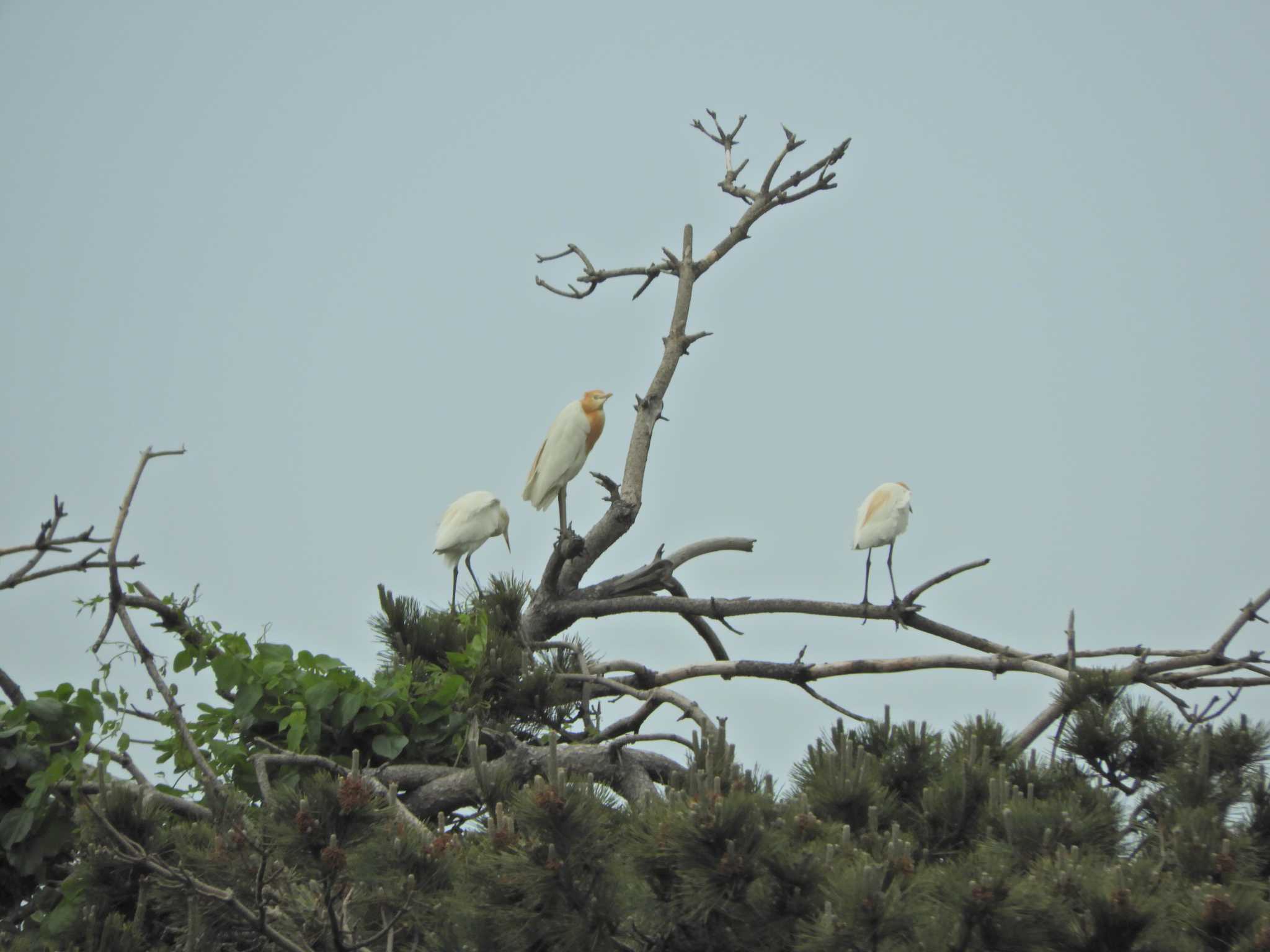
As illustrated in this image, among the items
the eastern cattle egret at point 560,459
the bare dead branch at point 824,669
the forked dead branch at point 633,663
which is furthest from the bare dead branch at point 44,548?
the eastern cattle egret at point 560,459

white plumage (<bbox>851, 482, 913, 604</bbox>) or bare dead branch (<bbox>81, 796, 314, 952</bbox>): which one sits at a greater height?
white plumage (<bbox>851, 482, 913, 604</bbox>)

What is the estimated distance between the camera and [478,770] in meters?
3.09

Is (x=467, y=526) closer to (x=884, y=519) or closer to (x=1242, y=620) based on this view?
(x=884, y=519)

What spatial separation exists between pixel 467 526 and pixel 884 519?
313cm

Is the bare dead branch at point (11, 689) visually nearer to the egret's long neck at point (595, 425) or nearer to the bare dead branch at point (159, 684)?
the bare dead branch at point (159, 684)

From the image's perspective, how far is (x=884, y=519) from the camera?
749 cm

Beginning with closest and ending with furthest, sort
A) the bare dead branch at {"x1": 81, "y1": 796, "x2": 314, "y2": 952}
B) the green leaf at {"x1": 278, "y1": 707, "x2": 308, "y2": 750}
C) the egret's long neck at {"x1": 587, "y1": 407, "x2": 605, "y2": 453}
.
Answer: the bare dead branch at {"x1": 81, "y1": 796, "x2": 314, "y2": 952} < the green leaf at {"x1": 278, "y1": 707, "x2": 308, "y2": 750} < the egret's long neck at {"x1": 587, "y1": 407, "x2": 605, "y2": 453}

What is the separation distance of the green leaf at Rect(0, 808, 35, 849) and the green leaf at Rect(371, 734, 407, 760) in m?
1.19

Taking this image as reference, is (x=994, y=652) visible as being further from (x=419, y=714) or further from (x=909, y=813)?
(x=419, y=714)

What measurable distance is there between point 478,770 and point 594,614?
413 centimetres

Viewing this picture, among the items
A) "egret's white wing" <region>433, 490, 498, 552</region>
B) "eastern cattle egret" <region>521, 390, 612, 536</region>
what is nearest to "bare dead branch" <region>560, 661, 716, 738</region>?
"eastern cattle egret" <region>521, 390, 612, 536</region>

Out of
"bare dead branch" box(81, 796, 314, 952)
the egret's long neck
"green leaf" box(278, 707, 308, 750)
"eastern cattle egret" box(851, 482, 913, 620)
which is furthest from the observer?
the egret's long neck

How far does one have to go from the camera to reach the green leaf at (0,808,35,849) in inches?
162

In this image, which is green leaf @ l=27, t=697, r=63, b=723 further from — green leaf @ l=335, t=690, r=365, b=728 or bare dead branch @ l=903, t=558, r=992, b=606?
bare dead branch @ l=903, t=558, r=992, b=606
